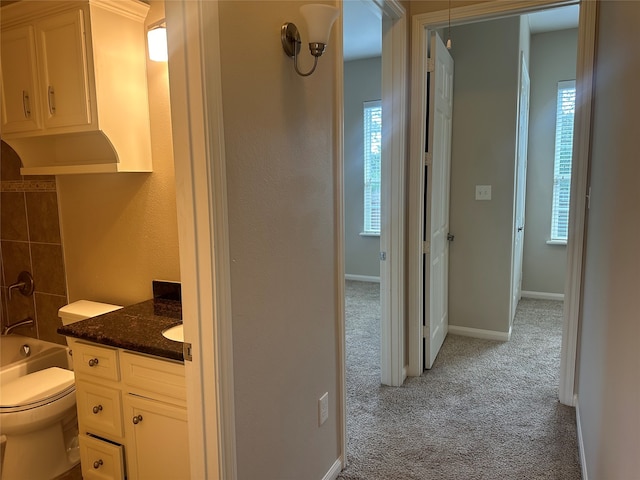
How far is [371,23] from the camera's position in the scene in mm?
4059

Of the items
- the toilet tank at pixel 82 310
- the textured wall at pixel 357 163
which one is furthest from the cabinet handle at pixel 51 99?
the textured wall at pixel 357 163

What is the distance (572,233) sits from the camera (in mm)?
2541

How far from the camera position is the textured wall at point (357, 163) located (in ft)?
18.0

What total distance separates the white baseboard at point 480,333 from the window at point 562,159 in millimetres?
1669

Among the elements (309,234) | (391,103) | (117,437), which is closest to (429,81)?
(391,103)

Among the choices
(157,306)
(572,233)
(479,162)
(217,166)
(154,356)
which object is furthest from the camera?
(479,162)

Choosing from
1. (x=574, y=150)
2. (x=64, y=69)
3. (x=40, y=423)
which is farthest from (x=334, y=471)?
(x=64, y=69)

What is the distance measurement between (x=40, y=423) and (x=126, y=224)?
3.36 feet

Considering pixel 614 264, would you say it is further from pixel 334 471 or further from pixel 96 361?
pixel 96 361

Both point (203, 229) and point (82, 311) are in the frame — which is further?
point (82, 311)

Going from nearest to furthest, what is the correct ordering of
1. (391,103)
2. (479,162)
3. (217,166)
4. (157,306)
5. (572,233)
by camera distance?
1. (217,166)
2. (157,306)
3. (572,233)
4. (391,103)
5. (479,162)

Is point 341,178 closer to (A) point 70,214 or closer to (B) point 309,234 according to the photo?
(B) point 309,234

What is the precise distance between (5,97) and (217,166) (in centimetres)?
176

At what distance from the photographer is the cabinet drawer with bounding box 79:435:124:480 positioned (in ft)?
6.10
